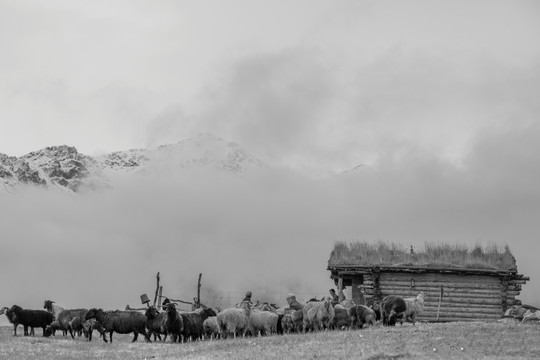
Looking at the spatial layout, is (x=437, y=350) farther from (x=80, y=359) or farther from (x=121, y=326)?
(x=121, y=326)

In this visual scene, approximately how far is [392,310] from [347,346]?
27.5ft

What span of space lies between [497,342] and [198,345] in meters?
10.3

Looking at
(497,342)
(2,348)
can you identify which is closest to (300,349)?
(497,342)

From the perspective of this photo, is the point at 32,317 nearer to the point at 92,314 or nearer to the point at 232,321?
the point at 92,314

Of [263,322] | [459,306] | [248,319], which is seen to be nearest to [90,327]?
[248,319]

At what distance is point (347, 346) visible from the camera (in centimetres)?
2728

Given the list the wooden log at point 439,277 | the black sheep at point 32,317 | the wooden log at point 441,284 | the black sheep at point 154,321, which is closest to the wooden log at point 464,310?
the wooden log at point 441,284

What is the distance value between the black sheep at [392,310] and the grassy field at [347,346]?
2582mm

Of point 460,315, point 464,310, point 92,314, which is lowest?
point 460,315

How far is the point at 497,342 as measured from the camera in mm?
26797

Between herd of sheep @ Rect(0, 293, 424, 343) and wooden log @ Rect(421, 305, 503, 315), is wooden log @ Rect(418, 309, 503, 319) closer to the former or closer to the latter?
wooden log @ Rect(421, 305, 503, 315)

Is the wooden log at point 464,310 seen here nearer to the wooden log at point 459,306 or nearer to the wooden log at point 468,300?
the wooden log at point 459,306

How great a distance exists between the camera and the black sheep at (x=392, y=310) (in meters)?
35.5

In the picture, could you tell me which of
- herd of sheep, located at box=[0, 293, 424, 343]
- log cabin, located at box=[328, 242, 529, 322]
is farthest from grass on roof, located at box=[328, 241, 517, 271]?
herd of sheep, located at box=[0, 293, 424, 343]
